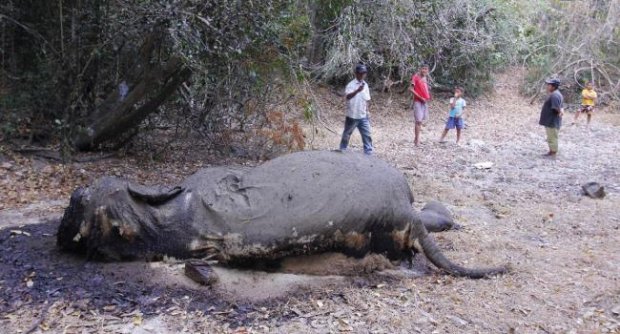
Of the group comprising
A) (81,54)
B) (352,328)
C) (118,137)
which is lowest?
(352,328)

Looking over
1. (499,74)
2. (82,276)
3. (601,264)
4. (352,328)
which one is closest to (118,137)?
(82,276)

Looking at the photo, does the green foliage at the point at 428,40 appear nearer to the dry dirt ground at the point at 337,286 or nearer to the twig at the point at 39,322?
the dry dirt ground at the point at 337,286

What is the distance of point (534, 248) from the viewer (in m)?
5.54

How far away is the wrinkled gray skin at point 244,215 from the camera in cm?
425

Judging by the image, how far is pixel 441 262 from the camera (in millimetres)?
4777

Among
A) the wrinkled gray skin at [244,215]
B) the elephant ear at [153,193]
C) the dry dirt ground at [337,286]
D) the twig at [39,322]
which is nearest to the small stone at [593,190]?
the dry dirt ground at [337,286]

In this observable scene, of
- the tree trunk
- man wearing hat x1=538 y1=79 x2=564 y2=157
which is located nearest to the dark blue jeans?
the tree trunk

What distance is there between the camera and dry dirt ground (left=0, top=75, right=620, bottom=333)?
12.5 ft

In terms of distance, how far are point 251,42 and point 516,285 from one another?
3.88m

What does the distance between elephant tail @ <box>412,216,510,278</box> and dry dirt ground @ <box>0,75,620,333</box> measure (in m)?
0.10

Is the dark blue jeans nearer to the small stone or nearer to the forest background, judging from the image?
the forest background

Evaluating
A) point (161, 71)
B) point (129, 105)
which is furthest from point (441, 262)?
point (129, 105)

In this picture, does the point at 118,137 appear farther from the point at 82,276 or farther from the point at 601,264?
the point at 601,264

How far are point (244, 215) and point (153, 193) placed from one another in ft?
2.35
